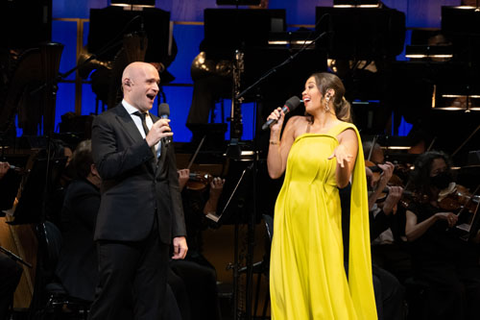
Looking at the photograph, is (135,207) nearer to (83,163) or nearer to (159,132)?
(159,132)

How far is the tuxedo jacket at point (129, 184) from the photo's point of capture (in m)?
3.27

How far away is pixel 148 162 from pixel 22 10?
303 cm

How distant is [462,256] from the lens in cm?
519

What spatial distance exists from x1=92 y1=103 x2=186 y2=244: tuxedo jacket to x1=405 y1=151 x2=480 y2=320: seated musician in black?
2278 mm

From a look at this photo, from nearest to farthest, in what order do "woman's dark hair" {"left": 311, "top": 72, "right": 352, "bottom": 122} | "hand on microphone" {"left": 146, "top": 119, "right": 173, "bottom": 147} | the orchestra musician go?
"hand on microphone" {"left": 146, "top": 119, "right": 173, "bottom": 147} < "woman's dark hair" {"left": 311, "top": 72, "right": 352, "bottom": 122} < the orchestra musician

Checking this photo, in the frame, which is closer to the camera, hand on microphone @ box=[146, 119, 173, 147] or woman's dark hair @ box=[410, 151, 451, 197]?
hand on microphone @ box=[146, 119, 173, 147]

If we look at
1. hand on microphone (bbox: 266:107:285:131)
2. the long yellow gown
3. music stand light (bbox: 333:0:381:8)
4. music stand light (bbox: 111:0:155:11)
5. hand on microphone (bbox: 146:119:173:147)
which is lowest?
the long yellow gown

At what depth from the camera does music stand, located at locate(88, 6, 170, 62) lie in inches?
254

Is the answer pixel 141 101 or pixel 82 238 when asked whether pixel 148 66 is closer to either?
pixel 141 101

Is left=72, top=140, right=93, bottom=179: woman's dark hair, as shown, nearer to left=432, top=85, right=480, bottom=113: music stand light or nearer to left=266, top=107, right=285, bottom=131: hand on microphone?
left=266, top=107, right=285, bottom=131: hand on microphone

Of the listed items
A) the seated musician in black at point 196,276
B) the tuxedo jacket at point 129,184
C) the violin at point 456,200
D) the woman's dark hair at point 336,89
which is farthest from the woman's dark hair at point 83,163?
the violin at point 456,200

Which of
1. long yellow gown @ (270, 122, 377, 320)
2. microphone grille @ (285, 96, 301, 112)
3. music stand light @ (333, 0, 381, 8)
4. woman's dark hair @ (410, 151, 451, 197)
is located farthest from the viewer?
music stand light @ (333, 0, 381, 8)

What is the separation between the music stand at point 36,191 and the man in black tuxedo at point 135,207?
0.96 metres

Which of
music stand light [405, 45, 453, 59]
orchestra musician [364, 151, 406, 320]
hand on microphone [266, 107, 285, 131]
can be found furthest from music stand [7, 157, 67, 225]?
music stand light [405, 45, 453, 59]
